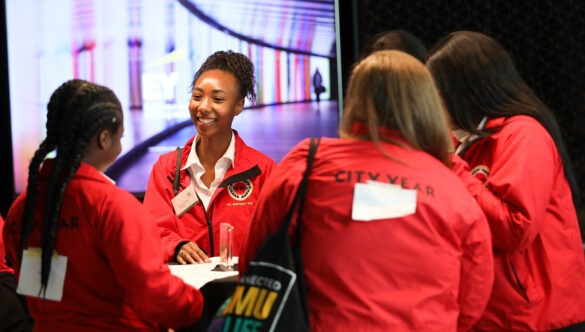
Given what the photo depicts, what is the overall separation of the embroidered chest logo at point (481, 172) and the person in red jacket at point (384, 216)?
381mm

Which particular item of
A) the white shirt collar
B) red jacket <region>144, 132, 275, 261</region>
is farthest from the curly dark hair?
red jacket <region>144, 132, 275, 261</region>

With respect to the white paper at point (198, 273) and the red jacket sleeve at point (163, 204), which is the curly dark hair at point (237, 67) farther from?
the white paper at point (198, 273)

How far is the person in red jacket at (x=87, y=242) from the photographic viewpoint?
202 centimetres

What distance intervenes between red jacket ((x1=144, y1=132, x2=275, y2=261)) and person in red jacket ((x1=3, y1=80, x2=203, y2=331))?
84 centimetres

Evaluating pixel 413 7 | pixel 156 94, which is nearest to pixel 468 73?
pixel 413 7

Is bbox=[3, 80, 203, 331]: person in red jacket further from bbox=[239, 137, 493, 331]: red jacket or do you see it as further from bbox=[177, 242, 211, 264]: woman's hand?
bbox=[177, 242, 211, 264]: woman's hand

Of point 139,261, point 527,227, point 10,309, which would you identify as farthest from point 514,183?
point 10,309

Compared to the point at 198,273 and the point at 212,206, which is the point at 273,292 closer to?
the point at 198,273

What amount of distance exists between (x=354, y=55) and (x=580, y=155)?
139 cm

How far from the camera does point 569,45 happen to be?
176 inches

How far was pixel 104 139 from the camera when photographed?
7.00ft

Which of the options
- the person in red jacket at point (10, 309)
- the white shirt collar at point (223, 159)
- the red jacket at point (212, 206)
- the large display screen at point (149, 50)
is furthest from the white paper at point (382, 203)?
the large display screen at point (149, 50)

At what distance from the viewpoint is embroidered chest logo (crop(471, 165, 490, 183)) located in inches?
91.4

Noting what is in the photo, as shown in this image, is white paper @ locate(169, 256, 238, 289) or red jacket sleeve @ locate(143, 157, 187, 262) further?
red jacket sleeve @ locate(143, 157, 187, 262)
